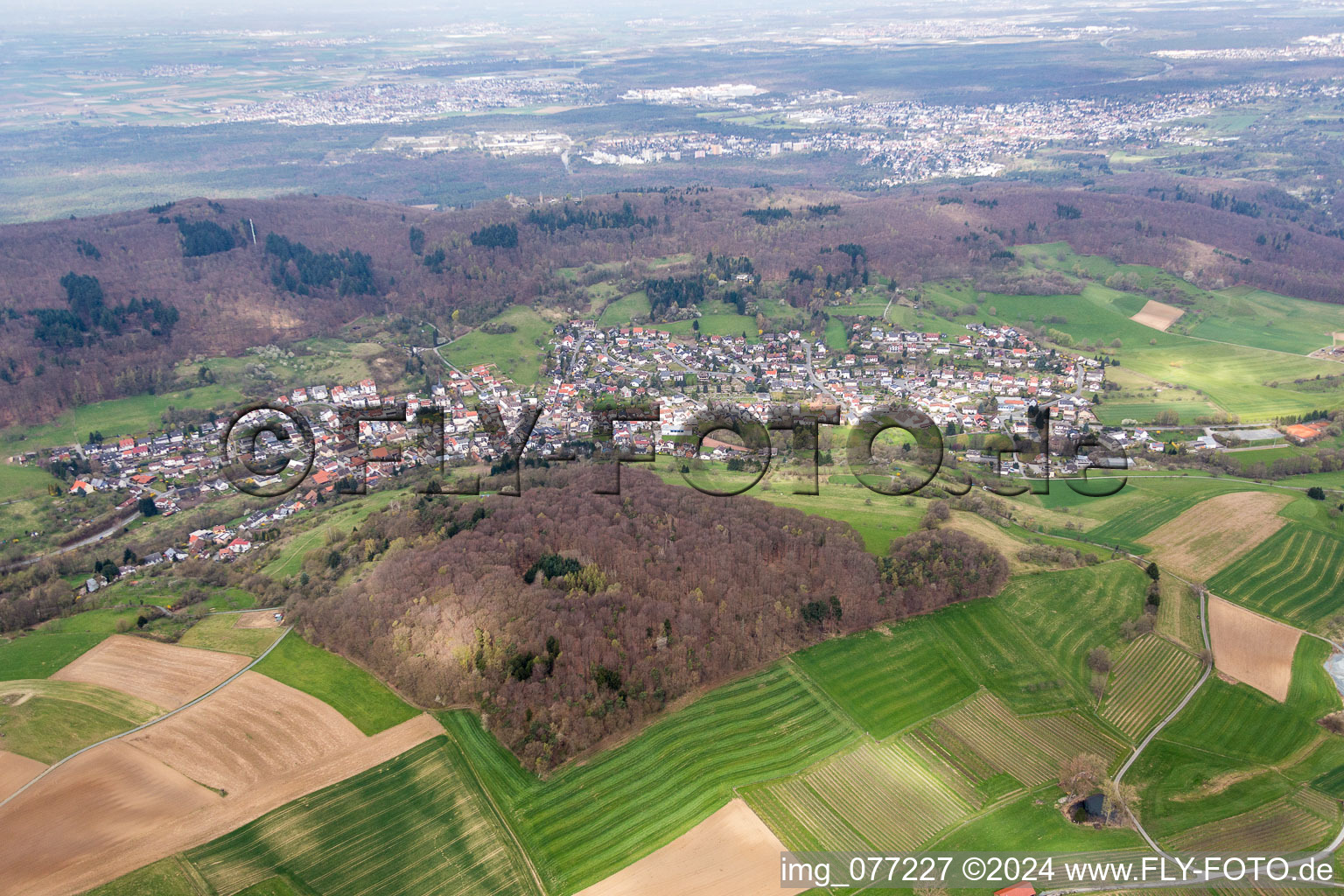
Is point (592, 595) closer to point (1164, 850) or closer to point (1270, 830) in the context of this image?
point (1164, 850)

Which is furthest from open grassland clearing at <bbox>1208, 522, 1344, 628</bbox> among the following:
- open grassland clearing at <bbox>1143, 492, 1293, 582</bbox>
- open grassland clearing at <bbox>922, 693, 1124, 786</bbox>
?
open grassland clearing at <bbox>922, 693, 1124, 786</bbox>

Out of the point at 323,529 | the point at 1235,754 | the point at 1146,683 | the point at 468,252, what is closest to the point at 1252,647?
the point at 1146,683

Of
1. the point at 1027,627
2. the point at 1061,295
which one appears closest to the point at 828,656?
the point at 1027,627

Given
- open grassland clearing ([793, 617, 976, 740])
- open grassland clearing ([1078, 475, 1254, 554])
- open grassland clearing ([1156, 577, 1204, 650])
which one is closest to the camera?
open grassland clearing ([793, 617, 976, 740])

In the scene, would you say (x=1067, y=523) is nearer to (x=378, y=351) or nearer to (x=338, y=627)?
(x=338, y=627)

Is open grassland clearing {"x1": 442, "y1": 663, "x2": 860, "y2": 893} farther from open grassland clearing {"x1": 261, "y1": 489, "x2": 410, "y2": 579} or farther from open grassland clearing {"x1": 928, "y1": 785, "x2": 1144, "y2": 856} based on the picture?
open grassland clearing {"x1": 261, "y1": 489, "x2": 410, "y2": 579}

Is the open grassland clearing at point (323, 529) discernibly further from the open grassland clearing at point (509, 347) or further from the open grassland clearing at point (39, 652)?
the open grassland clearing at point (509, 347)

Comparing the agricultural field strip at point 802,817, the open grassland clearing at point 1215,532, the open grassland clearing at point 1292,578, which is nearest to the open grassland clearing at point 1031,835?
the agricultural field strip at point 802,817
